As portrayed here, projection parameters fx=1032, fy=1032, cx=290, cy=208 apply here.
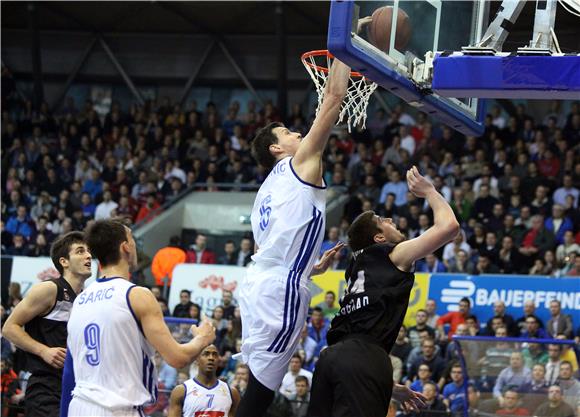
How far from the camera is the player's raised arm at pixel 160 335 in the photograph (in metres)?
5.38

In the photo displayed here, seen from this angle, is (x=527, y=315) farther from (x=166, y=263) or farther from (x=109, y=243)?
(x=109, y=243)

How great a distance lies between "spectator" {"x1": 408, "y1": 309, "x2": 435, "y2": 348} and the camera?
1404 centimetres

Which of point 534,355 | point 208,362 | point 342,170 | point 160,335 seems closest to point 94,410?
point 160,335

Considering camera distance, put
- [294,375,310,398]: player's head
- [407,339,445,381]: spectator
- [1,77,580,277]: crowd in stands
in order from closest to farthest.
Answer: [294,375,310,398]: player's head, [407,339,445,381]: spectator, [1,77,580,277]: crowd in stands

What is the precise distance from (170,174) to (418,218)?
7325mm

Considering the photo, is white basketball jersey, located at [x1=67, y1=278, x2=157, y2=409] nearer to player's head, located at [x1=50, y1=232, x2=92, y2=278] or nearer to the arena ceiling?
player's head, located at [x1=50, y1=232, x2=92, y2=278]

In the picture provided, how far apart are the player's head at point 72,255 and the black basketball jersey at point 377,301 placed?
2189 millimetres

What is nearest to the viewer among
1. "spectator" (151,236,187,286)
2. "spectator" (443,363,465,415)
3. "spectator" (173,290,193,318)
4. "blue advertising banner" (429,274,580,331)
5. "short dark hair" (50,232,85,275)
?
"short dark hair" (50,232,85,275)

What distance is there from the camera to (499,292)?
15.0 metres

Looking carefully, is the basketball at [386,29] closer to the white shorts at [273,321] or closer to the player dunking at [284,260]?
the player dunking at [284,260]

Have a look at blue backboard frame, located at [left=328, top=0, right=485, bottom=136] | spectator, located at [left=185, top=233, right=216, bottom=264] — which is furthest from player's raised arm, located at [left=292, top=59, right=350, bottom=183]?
spectator, located at [left=185, top=233, right=216, bottom=264]

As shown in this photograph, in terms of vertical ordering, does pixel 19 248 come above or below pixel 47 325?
below

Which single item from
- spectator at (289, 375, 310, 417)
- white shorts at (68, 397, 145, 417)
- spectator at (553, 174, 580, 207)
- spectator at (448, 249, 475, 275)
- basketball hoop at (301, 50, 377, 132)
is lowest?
spectator at (289, 375, 310, 417)

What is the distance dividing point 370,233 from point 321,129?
0.88m
